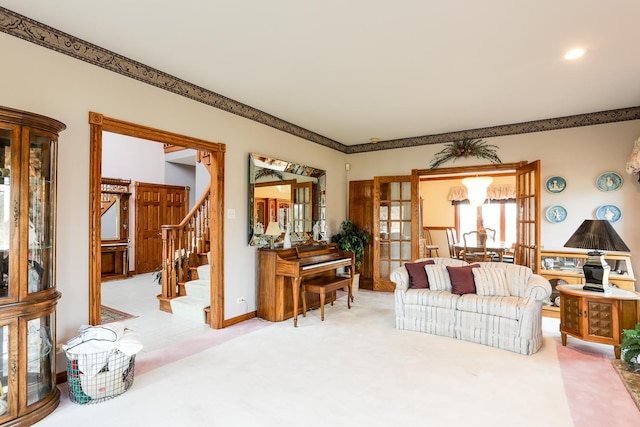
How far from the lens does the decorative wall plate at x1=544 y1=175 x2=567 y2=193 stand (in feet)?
15.2

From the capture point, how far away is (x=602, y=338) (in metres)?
3.17

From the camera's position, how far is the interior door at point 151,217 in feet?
25.0

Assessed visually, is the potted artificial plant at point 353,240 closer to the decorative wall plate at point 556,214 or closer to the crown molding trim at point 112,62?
the crown molding trim at point 112,62

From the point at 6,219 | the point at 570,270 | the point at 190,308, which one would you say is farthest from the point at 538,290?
the point at 6,219

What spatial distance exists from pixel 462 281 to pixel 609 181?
2478 millimetres

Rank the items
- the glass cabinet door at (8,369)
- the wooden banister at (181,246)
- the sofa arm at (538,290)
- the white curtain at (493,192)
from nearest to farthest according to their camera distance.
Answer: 1. the glass cabinet door at (8,369)
2. the sofa arm at (538,290)
3. the wooden banister at (181,246)
4. the white curtain at (493,192)

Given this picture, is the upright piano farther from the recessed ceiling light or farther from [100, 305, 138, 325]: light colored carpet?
the recessed ceiling light

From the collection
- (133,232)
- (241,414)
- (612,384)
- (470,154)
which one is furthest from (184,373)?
(133,232)

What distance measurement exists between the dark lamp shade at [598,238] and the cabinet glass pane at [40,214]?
449 cm

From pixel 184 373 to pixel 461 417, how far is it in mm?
2109

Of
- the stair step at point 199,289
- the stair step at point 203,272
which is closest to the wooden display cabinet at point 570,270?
the stair step at point 199,289

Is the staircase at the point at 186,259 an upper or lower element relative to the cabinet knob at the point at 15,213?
lower

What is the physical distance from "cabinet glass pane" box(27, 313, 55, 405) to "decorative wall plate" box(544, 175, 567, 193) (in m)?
5.62

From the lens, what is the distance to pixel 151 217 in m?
7.84
